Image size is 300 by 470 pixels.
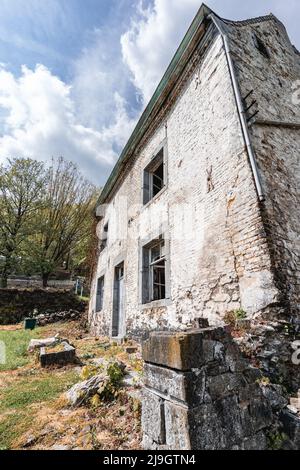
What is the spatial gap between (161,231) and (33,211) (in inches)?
578

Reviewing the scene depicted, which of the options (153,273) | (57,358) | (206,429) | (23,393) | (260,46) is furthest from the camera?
(153,273)

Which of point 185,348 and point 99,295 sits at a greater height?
point 99,295

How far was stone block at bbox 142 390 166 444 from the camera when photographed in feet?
5.92

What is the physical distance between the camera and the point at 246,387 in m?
1.97

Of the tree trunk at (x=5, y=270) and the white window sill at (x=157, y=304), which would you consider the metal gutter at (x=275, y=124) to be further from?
the tree trunk at (x=5, y=270)

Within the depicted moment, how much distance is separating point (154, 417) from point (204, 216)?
3248 mm

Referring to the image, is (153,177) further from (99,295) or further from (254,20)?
(99,295)

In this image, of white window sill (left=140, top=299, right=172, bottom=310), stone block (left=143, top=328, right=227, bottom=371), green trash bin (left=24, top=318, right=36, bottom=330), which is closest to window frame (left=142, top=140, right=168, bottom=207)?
white window sill (left=140, top=299, right=172, bottom=310)

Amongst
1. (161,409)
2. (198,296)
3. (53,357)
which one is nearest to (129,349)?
(53,357)

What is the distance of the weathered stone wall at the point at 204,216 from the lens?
3.42 meters

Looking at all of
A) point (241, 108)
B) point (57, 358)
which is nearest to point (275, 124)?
point (241, 108)

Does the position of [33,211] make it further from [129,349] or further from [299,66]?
[299,66]

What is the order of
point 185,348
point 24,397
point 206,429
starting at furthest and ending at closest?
point 24,397
point 185,348
point 206,429

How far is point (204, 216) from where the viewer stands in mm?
4414
